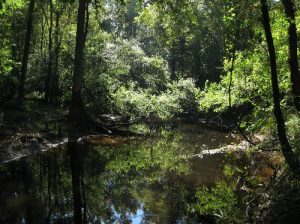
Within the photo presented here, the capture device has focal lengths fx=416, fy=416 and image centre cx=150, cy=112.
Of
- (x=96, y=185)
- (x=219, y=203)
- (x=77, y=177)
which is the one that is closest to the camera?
(x=219, y=203)

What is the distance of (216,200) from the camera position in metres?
11.8

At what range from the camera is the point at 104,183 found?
1347 cm

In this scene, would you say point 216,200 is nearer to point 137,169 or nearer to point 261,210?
point 261,210

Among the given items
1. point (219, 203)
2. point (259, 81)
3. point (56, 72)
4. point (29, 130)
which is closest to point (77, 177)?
point (219, 203)

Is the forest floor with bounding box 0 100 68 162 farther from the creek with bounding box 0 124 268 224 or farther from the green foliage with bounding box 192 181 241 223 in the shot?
the green foliage with bounding box 192 181 241 223

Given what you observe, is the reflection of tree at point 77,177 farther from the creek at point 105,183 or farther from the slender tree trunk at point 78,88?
the slender tree trunk at point 78,88

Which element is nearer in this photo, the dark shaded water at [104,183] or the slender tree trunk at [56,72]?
the dark shaded water at [104,183]

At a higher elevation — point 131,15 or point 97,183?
point 131,15

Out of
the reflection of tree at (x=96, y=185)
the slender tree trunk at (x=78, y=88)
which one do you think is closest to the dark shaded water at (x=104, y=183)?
the reflection of tree at (x=96, y=185)

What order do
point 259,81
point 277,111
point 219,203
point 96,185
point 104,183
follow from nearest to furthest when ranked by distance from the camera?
point 277,111, point 219,203, point 96,185, point 104,183, point 259,81

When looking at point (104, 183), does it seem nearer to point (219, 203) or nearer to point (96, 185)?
point (96, 185)

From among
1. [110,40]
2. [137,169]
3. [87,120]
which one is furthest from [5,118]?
[110,40]

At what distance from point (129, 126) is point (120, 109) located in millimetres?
1361

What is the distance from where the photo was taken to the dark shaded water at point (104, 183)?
10438mm
